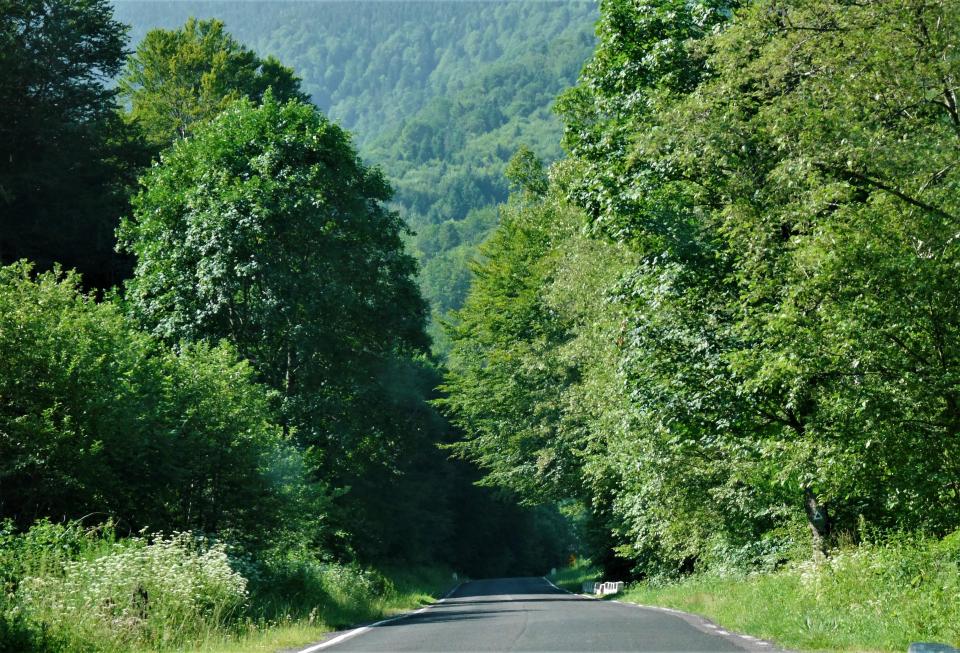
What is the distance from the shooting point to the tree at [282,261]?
28.0m

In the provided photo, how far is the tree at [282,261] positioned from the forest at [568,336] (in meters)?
0.10

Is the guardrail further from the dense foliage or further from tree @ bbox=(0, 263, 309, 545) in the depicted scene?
tree @ bbox=(0, 263, 309, 545)

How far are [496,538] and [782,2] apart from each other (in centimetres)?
7324

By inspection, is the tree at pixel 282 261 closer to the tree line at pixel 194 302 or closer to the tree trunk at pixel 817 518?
the tree line at pixel 194 302

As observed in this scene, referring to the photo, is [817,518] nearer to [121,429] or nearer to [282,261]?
[121,429]

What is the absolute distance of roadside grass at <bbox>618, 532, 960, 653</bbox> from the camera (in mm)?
11398

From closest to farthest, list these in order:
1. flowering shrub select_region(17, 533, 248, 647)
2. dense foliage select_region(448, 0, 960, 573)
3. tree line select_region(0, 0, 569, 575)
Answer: flowering shrub select_region(17, 533, 248, 647) < dense foliage select_region(448, 0, 960, 573) < tree line select_region(0, 0, 569, 575)

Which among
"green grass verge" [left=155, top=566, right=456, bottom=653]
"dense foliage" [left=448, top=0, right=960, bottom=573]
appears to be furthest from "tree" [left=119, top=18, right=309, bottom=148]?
"green grass verge" [left=155, top=566, right=456, bottom=653]

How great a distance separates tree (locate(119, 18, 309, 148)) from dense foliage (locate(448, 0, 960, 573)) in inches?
871

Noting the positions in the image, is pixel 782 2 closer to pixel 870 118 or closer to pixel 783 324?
pixel 870 118

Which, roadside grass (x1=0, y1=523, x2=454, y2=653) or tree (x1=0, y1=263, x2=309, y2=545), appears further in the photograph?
tree (x1=0, y1=263, x2=309, y2=545)

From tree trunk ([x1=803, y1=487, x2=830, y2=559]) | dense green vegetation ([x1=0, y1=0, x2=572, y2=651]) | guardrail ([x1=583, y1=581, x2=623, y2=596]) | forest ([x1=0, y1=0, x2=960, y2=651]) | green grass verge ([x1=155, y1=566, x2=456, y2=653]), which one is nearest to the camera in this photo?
forest ([x1=0, y1=0, x2=960, y2=651])

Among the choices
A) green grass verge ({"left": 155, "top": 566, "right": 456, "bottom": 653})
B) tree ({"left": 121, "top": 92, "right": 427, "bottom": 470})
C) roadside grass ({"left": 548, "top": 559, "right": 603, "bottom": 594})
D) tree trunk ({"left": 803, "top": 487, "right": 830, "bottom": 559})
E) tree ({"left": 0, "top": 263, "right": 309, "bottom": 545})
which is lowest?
roadside grass ({"left": 548, "top": 559, "right": 603, "bottom": 594})

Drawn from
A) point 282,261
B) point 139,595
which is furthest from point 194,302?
point 139,595
